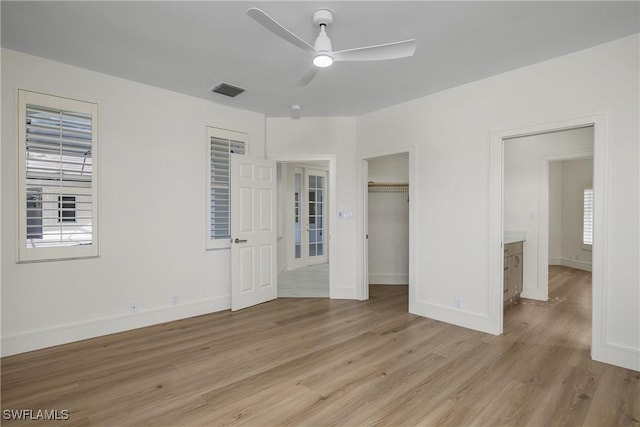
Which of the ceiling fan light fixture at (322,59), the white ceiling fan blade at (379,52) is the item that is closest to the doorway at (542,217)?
the white ceiling fan blade at (379,52)

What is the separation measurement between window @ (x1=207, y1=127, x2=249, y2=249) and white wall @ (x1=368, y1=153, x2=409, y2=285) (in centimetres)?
260

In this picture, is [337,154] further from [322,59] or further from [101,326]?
[101,326]

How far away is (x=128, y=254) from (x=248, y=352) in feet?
5.97

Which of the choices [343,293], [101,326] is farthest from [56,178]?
[343,293]

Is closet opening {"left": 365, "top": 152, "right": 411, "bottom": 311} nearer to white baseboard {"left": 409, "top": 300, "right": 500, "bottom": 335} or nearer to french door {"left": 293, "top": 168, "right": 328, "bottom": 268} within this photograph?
white baseboard {"left": 409, "top": 300, "right": 500, "bottom": 335}

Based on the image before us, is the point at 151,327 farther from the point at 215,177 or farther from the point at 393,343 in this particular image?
the point at 393,343

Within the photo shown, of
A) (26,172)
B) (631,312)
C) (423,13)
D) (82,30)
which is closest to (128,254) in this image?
(26,172)

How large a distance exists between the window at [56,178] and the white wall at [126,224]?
75 mm

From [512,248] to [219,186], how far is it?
13.8 feet

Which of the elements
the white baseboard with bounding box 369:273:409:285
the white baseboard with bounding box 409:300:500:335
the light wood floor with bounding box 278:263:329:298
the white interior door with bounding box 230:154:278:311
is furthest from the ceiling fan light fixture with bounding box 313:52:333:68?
the white baseboard with bounding box 369:273:409:285

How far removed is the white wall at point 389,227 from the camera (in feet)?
18.6

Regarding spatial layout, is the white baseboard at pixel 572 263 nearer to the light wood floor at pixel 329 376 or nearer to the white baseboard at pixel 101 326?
the light wood floor at pixel 329 376

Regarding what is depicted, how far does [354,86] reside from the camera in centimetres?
362

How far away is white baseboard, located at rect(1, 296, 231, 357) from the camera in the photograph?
294cm
